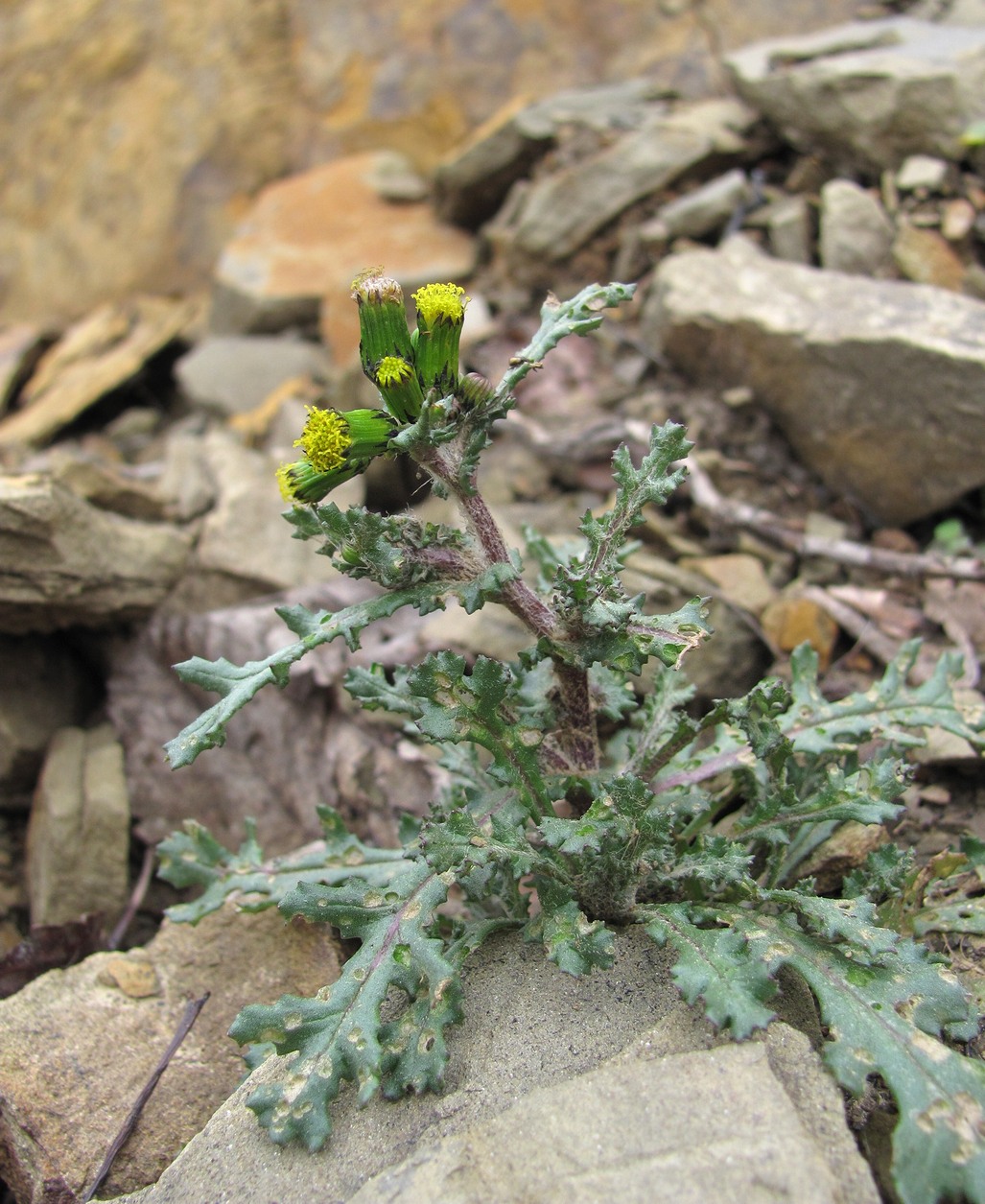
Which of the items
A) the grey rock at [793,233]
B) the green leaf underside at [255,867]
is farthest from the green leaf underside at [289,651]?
the grey rock at [793,233]

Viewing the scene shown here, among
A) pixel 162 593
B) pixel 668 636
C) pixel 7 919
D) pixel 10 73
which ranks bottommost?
pixel 7 919

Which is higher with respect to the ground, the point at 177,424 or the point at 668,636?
the point at 668,636

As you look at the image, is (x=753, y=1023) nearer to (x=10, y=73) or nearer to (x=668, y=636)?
(x=668, y=636)

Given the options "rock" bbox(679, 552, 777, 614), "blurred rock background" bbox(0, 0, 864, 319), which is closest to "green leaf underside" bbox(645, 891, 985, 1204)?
"rock" bbox(679, 552, 777, 614)

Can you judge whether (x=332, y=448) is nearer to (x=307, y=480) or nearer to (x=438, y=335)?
(x=307, y=480)

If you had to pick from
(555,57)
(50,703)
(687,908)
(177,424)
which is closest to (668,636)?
(687,908)

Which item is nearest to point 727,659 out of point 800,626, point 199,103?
point 800,626

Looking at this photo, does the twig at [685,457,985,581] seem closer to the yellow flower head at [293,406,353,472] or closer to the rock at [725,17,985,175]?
the yellow flower head at [293,406,353,472]
